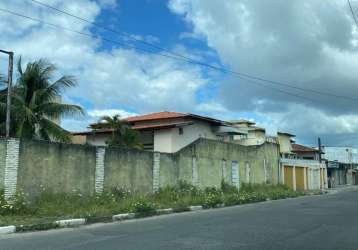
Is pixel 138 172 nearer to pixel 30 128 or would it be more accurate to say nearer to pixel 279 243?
pixel 30 128

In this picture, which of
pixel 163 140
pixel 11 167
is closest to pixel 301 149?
pixel 163 140

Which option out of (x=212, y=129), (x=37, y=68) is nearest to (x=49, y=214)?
(x=37, y=68)

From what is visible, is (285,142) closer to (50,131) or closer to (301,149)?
(301,149)

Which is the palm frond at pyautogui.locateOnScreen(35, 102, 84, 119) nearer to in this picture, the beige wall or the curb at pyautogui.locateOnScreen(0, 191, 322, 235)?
the curb at pyautogui.locateOnScreen(0, 191, 322, 235)

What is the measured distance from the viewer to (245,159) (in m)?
34.5

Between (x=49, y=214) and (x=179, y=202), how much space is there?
7.33m

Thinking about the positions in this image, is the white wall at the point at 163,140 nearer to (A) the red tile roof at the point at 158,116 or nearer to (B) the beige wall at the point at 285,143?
(A) the red tile roof at the point at 158,116

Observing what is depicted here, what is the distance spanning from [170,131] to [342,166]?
52.5 metres

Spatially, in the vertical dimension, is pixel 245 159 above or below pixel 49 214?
above

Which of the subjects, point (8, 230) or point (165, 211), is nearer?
point (8, 230)

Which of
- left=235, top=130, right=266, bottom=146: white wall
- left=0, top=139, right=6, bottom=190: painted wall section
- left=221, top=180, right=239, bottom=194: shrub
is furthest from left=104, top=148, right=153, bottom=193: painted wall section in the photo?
left=235, top=130, right=266, bottom=146: white wall

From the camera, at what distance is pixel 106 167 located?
20594 mm

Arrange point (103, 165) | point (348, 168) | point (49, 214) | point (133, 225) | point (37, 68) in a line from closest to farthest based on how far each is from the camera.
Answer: point (133, 225), point (49, 214), point (103, 165), point (37, 68), point (348, 168)

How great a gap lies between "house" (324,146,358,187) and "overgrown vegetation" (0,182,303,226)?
4619 centimetres
